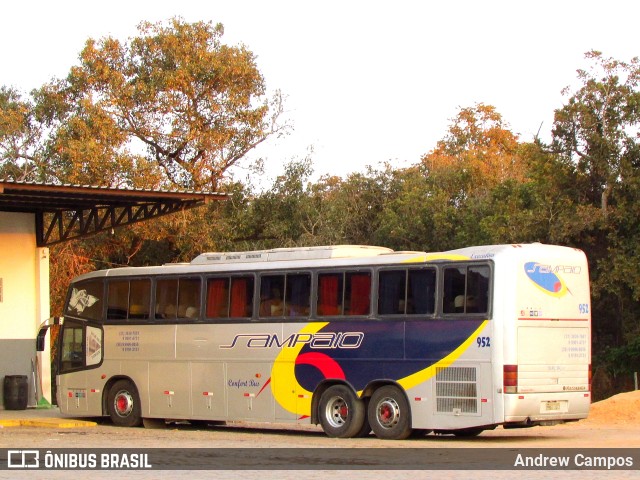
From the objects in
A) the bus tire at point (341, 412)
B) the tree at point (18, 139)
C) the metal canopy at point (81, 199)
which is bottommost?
the bus tire at point (341, 412)

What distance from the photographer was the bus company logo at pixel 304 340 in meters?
18.8

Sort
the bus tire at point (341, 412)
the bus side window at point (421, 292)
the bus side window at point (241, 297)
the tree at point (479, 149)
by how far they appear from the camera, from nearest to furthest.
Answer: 1. the bus side window at point (421, 292)
2. the bus tire at point (341, 412)
3. the bus side window at point (241, 297)
4. the tree at point (479, 149)

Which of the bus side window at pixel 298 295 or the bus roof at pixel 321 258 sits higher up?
the bus roof at pixel 321 258

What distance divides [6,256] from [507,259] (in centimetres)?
1381

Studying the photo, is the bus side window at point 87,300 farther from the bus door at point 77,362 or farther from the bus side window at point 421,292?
the bus side window at point 421,292

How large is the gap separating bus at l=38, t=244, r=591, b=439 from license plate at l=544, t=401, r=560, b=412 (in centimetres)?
3

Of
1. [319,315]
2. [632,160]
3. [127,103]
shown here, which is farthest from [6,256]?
[632,160]

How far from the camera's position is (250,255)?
20625mm

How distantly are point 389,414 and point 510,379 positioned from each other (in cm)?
246

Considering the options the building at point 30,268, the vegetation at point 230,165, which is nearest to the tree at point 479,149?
the vegetation at point 230,165

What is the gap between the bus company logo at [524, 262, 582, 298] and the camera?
57.2ft

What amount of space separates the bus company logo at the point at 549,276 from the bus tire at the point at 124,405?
346 inches

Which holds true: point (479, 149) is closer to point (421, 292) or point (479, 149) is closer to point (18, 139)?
point (18, 139)

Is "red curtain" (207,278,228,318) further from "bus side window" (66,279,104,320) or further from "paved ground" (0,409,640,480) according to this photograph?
"bus side window" (66,279,104,320)
